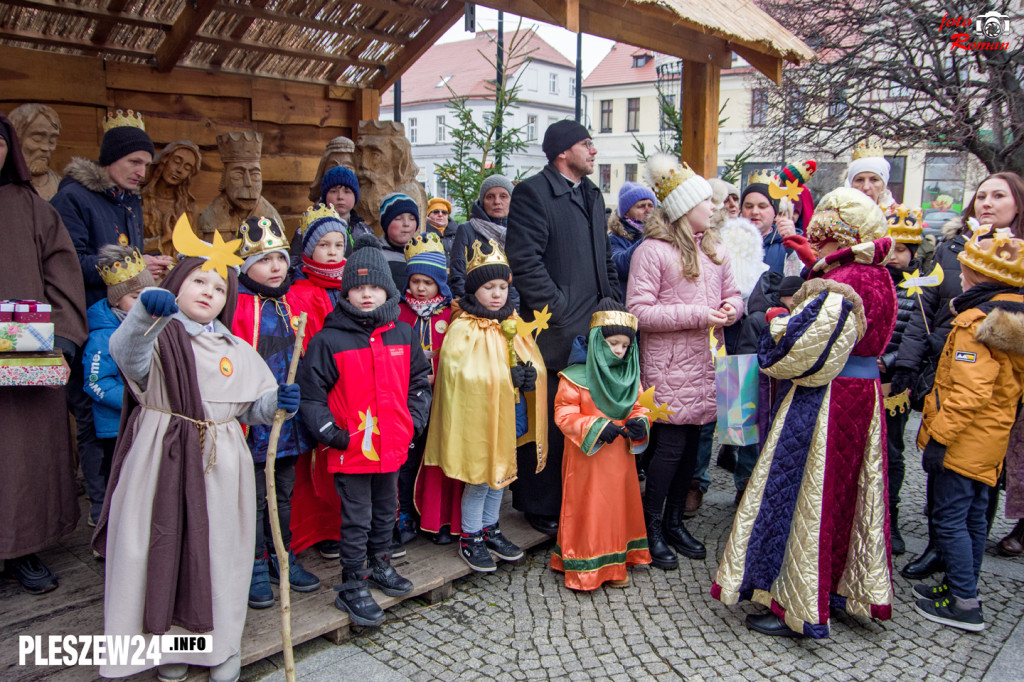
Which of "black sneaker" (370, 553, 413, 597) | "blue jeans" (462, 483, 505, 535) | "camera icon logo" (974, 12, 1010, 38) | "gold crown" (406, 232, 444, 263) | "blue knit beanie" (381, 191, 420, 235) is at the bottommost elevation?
"black sneaker" (370, 553, 413, 597)

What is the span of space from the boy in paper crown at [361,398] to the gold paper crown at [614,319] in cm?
107

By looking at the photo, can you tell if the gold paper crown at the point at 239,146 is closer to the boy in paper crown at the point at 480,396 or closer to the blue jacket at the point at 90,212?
the blue jacket at the point at 90,212

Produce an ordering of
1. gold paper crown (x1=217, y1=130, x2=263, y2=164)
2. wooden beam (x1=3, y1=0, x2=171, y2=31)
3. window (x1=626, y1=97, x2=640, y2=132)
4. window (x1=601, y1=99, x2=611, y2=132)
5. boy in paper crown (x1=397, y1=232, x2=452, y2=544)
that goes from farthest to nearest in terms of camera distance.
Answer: window (x1=601, y1=99, x2=611, y2=132) → window (x1=626, y1=97, x2=640, y2=132) → gold paper crown (x1=217, y1=130, x2=263, y2=164) → wooden beam (x1=3, y1=0, x2=171, y2=31) → boy in paper crown (x1=397, y1=232, x2=452, y2=544)

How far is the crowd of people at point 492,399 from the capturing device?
2.99m

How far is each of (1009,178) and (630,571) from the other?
3040 mm

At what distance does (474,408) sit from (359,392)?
72cm

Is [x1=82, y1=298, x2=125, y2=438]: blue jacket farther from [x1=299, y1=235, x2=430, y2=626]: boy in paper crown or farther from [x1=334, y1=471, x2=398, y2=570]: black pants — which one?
[x1=334, y1=471, x2=398, y2=570]: black pants

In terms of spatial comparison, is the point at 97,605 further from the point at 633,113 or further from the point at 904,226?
the point at 633,113

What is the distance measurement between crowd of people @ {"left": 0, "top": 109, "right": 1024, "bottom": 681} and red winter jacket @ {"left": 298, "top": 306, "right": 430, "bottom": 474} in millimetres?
11

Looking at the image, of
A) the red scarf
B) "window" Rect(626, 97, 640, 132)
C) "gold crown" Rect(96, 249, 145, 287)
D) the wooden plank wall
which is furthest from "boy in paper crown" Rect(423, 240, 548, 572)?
"window" Rect(626, 97, 640, 132)

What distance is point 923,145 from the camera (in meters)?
12.2

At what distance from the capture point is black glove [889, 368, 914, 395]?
462cm

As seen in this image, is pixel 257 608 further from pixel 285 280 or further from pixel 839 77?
pixel 839 77

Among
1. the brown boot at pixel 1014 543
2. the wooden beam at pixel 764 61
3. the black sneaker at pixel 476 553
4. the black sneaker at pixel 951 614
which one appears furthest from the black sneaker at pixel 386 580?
the wooden beam at pixel 764 61
